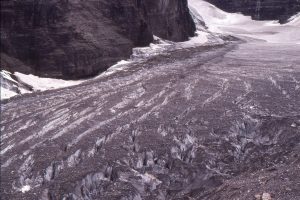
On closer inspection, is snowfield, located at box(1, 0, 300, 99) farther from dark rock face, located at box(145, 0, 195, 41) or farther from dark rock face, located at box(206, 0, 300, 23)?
dark rock face, located at box(206, 0, 300, 23)

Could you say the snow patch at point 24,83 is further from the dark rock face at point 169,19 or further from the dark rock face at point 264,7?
the dark rock face at point 264,7

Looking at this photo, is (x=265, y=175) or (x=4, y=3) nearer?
(x=265, y=175)

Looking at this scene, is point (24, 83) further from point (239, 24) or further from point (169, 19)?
point (239, 24)

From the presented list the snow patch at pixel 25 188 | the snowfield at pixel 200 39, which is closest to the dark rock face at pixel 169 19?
the snowfield at pixel 200 39

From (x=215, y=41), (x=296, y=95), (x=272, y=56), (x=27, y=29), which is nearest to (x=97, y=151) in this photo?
(x=296, y=95)

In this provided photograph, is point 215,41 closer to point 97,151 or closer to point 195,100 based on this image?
point 195,100

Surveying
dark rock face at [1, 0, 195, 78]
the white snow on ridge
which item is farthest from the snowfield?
dark rock face at [1, 0, 195, 78]

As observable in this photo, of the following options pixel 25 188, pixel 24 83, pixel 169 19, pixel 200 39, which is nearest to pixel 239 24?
pixel 200 39
